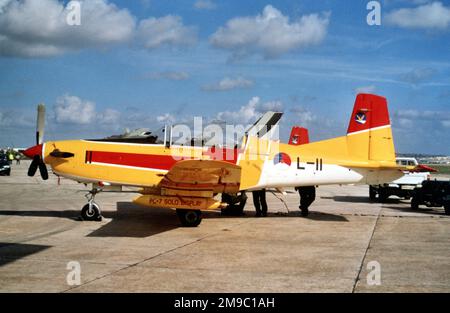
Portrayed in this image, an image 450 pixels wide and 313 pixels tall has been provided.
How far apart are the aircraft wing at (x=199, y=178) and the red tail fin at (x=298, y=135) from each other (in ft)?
54.7

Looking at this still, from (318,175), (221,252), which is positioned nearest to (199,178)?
(221,252)

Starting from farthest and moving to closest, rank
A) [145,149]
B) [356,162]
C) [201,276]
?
[356,162], [145,149], [201,276]

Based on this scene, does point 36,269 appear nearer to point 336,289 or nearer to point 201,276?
point 201,276

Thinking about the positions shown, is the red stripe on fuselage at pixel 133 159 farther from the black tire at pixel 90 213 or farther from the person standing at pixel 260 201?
the person standing at pixel 260 201

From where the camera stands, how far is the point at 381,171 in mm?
12805

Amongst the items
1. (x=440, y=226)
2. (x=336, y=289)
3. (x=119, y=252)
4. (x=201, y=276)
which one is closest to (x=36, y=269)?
(x=119, y=252)

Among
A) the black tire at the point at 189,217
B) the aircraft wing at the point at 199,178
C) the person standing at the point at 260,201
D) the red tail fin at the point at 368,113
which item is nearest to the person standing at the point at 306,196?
the person standing at the point at 260,201

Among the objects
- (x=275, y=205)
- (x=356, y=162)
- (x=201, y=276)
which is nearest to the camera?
(x=201, y=276)

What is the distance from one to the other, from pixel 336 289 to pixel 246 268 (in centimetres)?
→ 158

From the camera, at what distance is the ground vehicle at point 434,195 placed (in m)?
15.0

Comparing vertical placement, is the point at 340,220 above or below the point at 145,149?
below

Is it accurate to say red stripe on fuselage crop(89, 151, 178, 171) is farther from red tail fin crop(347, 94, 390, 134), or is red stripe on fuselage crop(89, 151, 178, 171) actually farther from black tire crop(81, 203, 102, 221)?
red tail fin crop(347, 94, 390, 134)

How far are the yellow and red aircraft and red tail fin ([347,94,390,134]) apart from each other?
0.09 ft

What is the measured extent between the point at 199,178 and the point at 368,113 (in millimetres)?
5542
